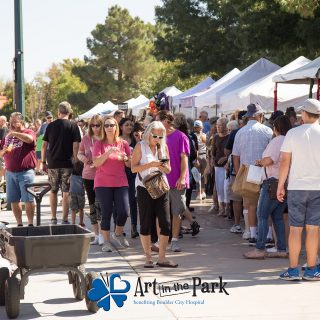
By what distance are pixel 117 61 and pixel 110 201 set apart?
71104mm

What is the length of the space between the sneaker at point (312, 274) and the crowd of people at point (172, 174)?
0.01 meters

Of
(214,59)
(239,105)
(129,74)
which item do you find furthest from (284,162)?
(129,74)

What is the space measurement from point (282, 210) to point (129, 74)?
73.2m

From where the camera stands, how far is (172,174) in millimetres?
10602

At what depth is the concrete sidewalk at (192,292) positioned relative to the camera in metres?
7.15


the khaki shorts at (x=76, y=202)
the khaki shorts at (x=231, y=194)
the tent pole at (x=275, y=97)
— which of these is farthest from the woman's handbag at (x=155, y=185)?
the tent pole at (x=275, y=97)

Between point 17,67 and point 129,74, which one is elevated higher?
point 129,74

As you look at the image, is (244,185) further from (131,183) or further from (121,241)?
(131,183)

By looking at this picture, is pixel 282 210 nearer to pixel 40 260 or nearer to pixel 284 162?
pixel 284 162

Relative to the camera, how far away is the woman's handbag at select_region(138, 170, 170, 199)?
9.42 metres

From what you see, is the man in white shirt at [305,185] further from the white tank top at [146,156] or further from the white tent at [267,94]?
the white tent at [267,94]

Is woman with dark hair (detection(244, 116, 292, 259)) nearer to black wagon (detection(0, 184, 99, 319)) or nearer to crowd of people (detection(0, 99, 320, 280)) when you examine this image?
crowd of people (detection(0, 99, 320, 280))

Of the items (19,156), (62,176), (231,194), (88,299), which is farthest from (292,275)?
(62,176)

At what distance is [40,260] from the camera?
7.04m
